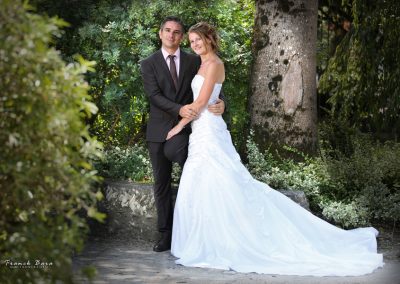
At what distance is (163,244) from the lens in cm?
688

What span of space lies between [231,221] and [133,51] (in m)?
2.61

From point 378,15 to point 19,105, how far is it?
23.2 ft

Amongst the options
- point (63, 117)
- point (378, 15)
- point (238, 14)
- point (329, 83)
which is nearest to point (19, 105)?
point (63, 117)

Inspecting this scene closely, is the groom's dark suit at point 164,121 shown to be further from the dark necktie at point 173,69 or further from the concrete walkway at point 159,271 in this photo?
the concrete walkway at point 159,271

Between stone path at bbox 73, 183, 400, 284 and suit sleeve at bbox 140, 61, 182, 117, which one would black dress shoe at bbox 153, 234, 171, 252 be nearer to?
stone path at bbox 73, 183, 400, 284

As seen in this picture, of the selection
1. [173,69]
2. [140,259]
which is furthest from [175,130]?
[140,259]

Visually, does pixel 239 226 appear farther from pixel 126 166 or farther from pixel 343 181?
pixel 343 181

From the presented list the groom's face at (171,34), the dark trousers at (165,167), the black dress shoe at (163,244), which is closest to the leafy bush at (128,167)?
the dark trousers at (165,167)

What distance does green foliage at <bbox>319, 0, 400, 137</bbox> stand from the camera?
31.5 ft

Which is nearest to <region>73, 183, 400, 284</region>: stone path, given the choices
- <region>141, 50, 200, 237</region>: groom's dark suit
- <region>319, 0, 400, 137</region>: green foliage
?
<region>141, 50, 200, 237</region>: groom's dark suit

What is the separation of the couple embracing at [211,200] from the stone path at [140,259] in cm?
14

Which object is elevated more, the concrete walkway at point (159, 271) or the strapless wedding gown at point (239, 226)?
the strapless wedding gown at point (239, 226)

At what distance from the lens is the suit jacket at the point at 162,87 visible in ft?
22.4

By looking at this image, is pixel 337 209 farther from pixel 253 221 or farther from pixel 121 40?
pixel 121 40
